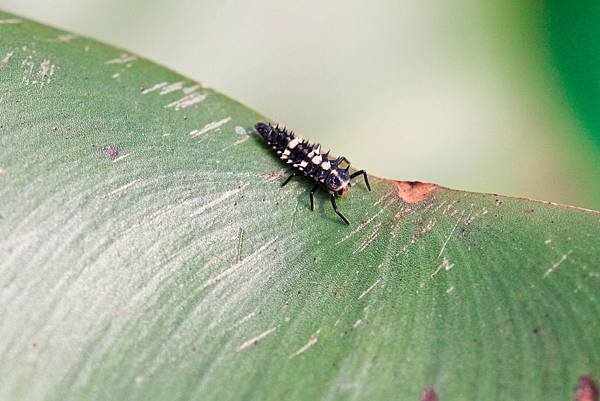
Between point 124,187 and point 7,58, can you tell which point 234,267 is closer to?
point 124,187

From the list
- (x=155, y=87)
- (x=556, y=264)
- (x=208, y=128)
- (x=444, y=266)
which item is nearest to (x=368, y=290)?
(x=444, y=266)

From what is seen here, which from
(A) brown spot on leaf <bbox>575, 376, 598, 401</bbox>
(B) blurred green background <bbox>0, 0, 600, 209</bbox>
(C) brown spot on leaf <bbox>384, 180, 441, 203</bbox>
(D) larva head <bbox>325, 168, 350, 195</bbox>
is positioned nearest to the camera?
(A) brown spot on leaf <bbox>575, 376, 598, 401</bbox>

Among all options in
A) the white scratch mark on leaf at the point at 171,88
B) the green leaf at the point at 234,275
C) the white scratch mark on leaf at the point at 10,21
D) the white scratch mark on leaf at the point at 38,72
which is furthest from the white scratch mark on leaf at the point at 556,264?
the white scratch mark on leaf at the point at 10,21

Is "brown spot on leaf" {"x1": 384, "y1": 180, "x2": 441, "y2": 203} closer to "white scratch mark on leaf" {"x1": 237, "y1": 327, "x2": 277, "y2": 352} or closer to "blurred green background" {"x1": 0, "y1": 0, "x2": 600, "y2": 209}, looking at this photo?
"white scratch mark on leaf" {"x1": 237, "y1": 327, "x2": 277, "y2": 352}

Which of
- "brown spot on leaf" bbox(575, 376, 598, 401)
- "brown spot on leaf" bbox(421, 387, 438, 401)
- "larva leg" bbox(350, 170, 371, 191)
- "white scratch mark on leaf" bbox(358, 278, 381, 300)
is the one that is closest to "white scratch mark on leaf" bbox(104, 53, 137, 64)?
"larva leg" bbox(350, 170, 371, 191)

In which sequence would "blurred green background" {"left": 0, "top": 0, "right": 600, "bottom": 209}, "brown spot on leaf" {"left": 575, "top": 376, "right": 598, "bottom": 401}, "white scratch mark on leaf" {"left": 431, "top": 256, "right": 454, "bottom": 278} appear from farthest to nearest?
1. "blurred green background" {"left": 0, "top": 0, "right": 600, "bottom": 209}
2. "white scratch mark on leaf" {"left": 431, "top": 256, "right": 454, "bottom": 278}
3. "brown spot on leaf" {"left": 575, "top": 376, "right": 598, "bottom": 401}
